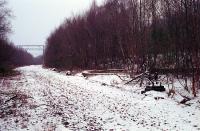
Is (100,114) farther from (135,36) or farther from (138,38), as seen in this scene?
(135,36)

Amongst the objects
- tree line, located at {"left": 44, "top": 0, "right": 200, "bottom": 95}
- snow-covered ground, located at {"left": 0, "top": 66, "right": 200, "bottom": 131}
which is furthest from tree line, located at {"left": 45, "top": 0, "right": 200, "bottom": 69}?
snow-covered ground, located at {"left": 0, "top": 66, "right": 200, "bottom": 131}

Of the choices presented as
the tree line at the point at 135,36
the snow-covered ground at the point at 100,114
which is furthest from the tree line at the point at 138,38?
the snow-covered ground at the point at 100,114

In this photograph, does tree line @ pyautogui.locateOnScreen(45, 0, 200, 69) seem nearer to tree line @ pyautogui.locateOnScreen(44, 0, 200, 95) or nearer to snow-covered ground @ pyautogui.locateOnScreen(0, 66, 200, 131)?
tree line @ pyautogui.locateOnScreen(44, 0, 200, 95)

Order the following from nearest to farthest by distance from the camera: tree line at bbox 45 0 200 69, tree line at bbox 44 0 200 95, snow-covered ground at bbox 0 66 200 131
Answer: snow-covered ground at bbox 0 66 200 131 < tree line at bbox 44 0 200 95 < tree line at bbox 45 0 200 69

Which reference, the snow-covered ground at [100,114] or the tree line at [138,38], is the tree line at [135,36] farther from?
the snow-covered ground at [100,114]

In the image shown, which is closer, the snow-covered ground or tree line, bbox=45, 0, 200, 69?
the snow-covered ground

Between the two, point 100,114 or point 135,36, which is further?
point 135,36

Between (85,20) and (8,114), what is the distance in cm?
4751

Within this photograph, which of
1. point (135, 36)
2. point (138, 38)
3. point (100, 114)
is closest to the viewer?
point (100, 114)

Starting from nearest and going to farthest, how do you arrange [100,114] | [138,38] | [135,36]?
[100,114], [138,38], [135,36]

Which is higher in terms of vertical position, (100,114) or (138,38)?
(138,38)

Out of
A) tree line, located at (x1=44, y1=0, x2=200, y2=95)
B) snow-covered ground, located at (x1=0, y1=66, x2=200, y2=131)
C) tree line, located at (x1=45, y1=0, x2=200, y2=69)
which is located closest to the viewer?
snow-covered ground, located at (x1=0, y1=66, x2=200, y2=131)

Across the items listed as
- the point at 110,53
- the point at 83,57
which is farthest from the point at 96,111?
the point at 83,57

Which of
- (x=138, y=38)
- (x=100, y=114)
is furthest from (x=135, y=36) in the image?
(x=100, y=114)
